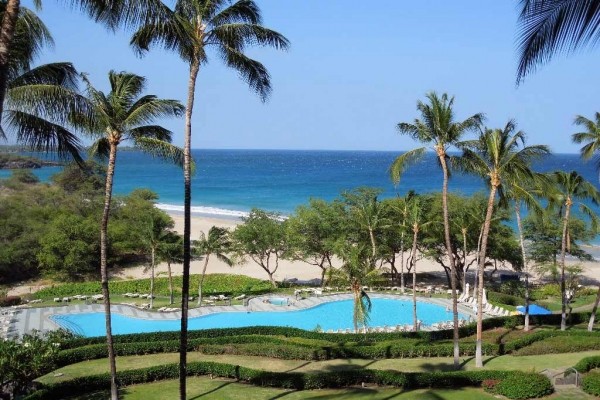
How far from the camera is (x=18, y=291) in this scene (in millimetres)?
42812

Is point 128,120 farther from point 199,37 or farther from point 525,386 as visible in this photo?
point 525,386

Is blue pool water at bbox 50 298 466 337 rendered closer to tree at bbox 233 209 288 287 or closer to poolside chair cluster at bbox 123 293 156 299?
poolside chair cluster at bbox 123 293 156 299

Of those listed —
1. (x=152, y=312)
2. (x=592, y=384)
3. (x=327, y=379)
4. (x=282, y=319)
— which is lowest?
(x=282, y=319)

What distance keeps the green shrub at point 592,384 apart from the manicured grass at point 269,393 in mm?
3043

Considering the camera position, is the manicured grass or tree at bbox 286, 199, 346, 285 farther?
tree at bbox 286, 199, 346, 285

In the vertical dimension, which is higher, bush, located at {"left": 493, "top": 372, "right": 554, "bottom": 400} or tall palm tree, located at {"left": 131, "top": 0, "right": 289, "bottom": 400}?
tall palm tree, located at {"left": 131, "top": 0, "right": 289, "bottom": 400}

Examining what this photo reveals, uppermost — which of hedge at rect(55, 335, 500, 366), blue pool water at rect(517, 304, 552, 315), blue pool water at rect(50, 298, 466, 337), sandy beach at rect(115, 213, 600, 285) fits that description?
sandy beach at rect(115, 213, 600, 285)

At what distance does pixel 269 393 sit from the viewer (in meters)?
18.2

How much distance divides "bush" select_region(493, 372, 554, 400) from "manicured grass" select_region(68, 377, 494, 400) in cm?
59

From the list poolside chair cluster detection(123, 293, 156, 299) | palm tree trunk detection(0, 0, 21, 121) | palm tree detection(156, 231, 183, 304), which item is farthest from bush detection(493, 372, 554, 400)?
poolside chair cluster detection(123, 293, 156, 299)

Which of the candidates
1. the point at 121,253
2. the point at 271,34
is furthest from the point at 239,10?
the point at 121,253

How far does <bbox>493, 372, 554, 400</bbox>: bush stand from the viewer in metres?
17.0

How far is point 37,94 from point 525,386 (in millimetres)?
16386

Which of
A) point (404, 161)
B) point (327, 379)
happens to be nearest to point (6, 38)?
point (327, 379)
